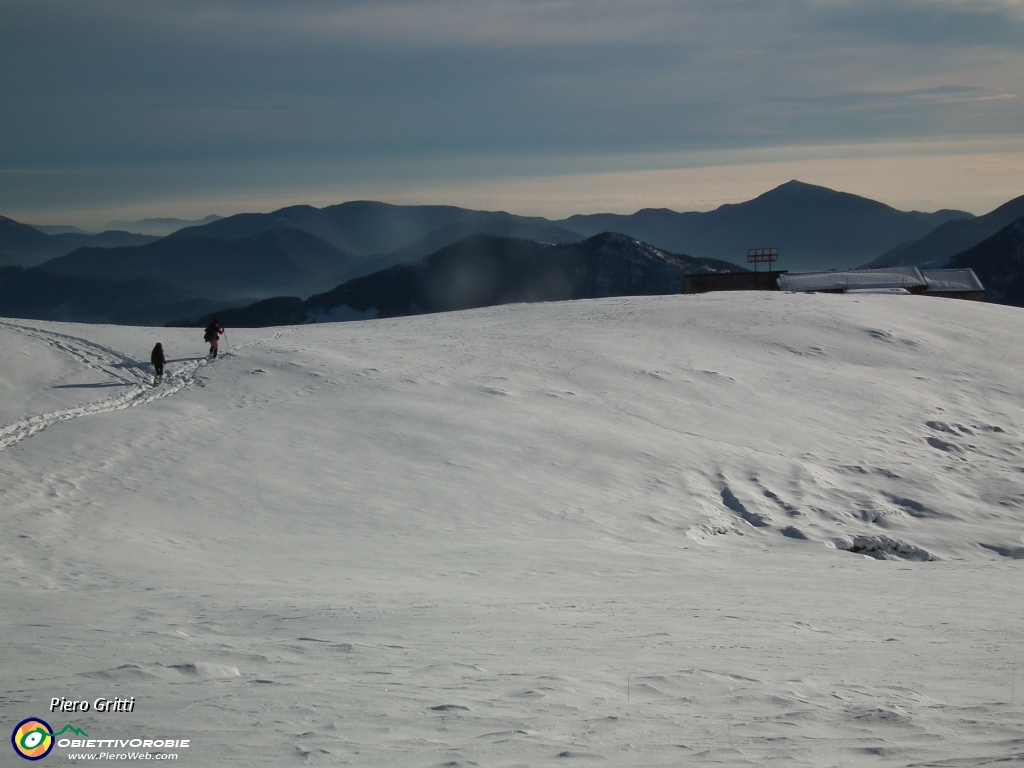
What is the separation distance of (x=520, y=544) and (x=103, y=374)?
41.2 feet

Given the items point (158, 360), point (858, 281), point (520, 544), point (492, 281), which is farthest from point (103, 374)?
point (492, 281)

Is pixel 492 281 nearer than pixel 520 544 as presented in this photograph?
No

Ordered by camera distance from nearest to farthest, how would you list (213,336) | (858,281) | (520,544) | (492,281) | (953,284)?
(520,544) < (213,336) < (858,281) < (953,284) < (492,281)

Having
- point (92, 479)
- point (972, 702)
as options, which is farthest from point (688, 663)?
point (92, 479)

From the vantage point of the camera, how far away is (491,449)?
16.2 meters

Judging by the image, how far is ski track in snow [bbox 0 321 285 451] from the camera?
15.1 meters

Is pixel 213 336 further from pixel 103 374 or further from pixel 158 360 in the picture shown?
pixel 103 374

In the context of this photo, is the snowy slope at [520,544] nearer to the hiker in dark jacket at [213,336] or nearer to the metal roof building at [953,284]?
the hiker in dark jacket at [213,336]

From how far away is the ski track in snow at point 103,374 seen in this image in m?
15.1

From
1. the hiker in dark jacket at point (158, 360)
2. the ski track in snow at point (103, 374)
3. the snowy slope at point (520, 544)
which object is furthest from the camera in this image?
the hiker in dark jacket at point (158, 360)

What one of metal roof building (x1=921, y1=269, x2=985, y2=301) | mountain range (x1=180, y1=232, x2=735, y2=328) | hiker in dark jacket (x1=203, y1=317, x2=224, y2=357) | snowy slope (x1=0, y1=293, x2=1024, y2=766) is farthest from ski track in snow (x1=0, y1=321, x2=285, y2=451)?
mountain range (x1=180, y1=232, x2=735, y2=328)

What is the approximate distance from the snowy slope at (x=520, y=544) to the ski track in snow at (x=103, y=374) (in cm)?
12

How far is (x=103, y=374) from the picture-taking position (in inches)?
746

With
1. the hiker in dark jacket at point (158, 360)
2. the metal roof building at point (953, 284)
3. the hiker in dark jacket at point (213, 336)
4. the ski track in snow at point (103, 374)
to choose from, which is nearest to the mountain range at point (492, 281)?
the metal roof building at point (953, 284)
